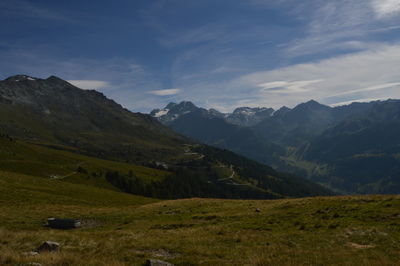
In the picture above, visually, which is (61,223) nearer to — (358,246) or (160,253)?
(160,253)

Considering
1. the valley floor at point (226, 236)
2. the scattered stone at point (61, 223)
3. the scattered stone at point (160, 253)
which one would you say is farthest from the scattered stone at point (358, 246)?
the scattered stone at point (61, 223)

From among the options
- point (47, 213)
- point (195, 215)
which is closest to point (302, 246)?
point (195, 215)

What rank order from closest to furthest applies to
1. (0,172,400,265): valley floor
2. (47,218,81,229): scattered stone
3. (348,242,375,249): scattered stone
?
(0,172,400,265): valley floor < (348,242,375,249): scattered stone < (47,218,81,229): scattered stone

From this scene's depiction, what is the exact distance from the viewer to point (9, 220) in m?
31.3

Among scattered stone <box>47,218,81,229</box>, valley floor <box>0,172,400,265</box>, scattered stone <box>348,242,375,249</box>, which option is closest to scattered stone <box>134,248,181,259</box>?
valley floor <box>0,172,400,265</box>

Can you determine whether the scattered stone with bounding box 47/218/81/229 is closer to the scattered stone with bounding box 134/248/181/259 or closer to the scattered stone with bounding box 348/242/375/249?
the scattered stone with bounding box 134/248/181/259

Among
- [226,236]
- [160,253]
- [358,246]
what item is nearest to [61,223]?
[160,253]

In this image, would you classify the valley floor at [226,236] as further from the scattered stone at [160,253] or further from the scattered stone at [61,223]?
the scattered stone at [61,223]

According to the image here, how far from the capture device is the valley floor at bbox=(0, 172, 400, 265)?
49.8ft

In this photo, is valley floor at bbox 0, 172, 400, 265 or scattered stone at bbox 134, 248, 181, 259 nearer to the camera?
valley floor at bbox 0, 172, 400, 265

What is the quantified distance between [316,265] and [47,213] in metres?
36.3

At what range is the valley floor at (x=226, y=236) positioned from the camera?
49.8ft

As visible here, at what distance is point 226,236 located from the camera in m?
22.6

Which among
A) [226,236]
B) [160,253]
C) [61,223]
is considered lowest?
[61,223]
